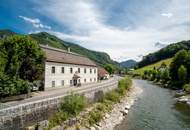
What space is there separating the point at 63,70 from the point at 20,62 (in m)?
15.5

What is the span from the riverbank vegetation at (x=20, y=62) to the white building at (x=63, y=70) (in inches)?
185

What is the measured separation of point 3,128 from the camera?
1792 centimetres

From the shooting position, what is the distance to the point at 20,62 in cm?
3691

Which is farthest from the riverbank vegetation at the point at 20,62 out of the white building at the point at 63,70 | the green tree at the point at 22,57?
the white building at the point at 63,70

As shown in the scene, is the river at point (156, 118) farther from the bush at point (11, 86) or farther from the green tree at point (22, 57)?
the green tree at point (22, 57)

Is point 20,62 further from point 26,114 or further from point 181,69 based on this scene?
point 181,69

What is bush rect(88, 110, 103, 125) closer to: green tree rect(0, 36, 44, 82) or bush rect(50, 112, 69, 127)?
bush rect(50, 112, 69, 127)

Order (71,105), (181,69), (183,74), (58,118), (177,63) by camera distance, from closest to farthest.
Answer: (58,118) < (71,105) < (183,74) < (181,69) < (177,63)

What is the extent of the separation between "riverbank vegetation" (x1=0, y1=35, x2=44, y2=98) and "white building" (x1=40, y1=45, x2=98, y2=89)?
15.4 feet

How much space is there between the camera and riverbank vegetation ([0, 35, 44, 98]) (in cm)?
3261

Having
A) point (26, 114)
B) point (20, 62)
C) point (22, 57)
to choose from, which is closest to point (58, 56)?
point (22, 57)

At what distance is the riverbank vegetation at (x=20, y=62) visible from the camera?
107ft

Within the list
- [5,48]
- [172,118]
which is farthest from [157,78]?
[5,48]

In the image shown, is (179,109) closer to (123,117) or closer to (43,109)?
(123,117)
